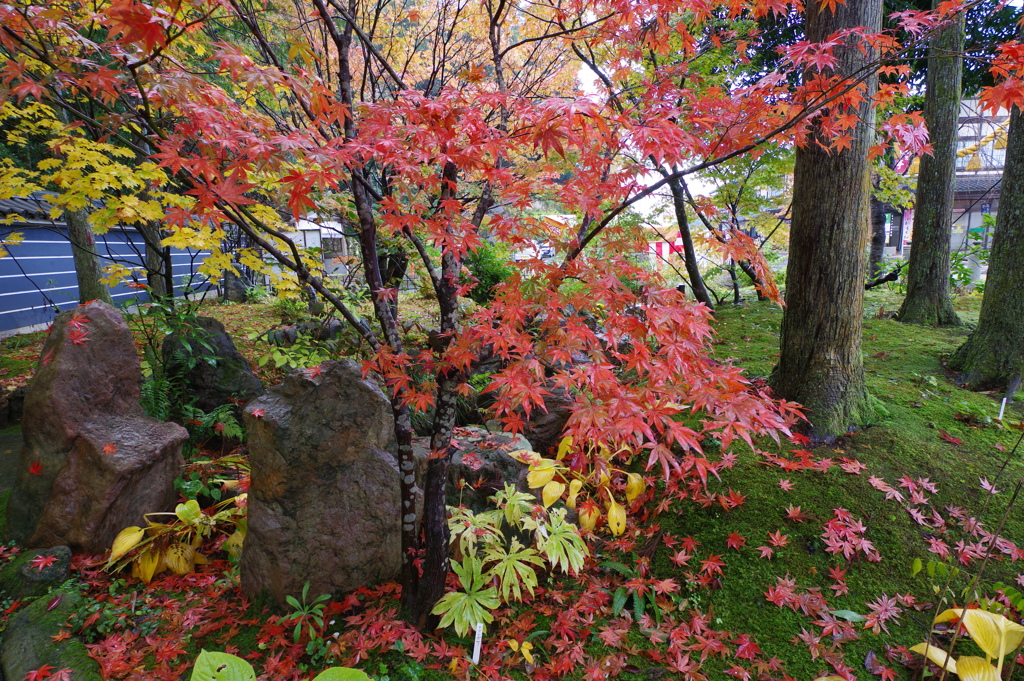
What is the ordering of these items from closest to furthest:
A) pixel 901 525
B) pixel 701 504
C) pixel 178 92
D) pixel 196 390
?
pixel 178 92 < pixel 901 525 < pixel 701 504 < pixel 196 390

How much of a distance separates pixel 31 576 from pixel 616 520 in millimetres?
3591

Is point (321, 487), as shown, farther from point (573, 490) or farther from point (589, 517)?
point (589, 517)

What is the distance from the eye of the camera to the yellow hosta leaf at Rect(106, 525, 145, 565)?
10.2 ft

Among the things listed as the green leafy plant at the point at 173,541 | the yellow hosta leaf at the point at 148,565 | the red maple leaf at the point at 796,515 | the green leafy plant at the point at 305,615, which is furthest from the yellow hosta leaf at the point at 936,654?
the yellow hosta leaf at the point at 148,565

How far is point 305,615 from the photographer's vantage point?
2723 millimetres

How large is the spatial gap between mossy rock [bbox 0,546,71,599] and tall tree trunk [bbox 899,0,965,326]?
8.55 m

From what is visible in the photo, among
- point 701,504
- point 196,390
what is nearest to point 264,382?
point 196,390

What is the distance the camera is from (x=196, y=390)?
488 cm

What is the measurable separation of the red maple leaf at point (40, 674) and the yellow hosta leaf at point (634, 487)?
3.35m

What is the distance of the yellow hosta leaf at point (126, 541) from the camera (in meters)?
3.11

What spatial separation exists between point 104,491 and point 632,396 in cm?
350

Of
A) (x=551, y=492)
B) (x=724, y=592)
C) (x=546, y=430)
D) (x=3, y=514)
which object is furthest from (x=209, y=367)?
(x=724, y=592)

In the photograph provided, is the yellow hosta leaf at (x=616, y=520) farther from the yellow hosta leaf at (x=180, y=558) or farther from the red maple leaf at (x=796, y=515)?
the yellow hosta leaf at (x=180, y=558)

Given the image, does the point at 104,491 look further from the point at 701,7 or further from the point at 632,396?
the point at 701,7
